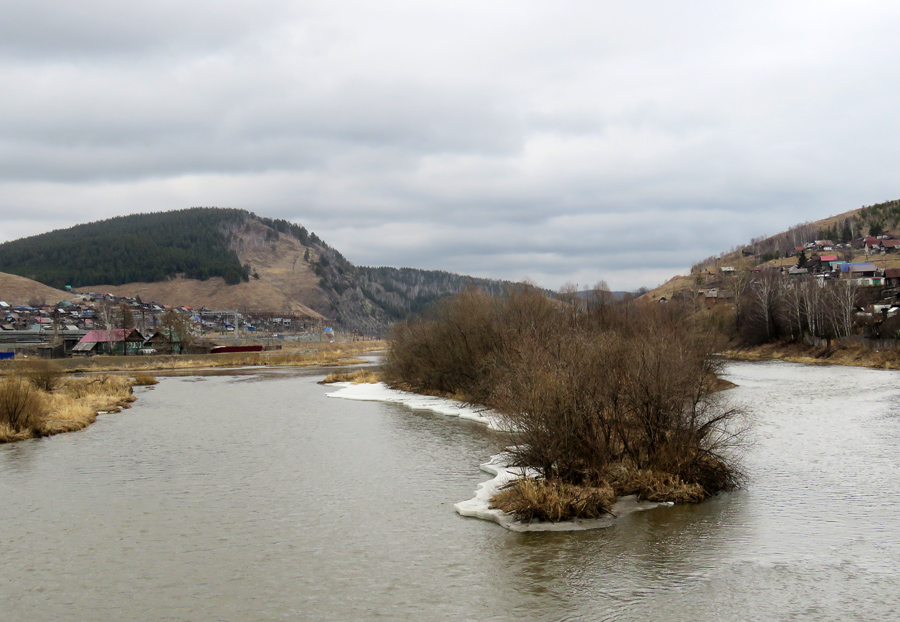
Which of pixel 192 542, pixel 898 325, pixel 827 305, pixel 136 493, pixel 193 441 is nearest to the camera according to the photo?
pixel 192 542

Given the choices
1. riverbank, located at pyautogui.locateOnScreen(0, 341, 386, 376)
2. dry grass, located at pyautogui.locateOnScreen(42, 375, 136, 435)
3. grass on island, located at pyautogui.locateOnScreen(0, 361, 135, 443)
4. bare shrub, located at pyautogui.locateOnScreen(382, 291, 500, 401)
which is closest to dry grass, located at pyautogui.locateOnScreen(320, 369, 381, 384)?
bare shrub, located at pyautogui.locateOnScreen(382, 291, 500, 401)

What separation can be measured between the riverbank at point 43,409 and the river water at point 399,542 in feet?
10.2

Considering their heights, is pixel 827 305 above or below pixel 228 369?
above

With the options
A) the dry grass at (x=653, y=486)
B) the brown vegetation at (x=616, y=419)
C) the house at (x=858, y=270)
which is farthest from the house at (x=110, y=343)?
the house at (x=858, y=270)

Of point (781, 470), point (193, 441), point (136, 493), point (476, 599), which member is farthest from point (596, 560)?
point (193, 441)

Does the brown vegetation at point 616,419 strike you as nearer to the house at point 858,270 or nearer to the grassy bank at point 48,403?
the grassy bank at point 48,403

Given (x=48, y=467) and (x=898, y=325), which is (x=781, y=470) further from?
(x=898, y=325)

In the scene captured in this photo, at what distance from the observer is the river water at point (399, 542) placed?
37.0ft

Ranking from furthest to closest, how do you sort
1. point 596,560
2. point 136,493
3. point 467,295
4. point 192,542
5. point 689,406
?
point 467,295
point 136,493
point 689,406
point 192,542
point 596,560

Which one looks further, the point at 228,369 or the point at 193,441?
the point at 228,369

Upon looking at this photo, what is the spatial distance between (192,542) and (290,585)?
3860 mm

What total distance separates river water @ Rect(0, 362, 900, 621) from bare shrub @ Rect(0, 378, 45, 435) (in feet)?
10.4

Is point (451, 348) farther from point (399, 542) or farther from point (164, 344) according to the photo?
point (164, 344)

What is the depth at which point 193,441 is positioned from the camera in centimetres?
2944
